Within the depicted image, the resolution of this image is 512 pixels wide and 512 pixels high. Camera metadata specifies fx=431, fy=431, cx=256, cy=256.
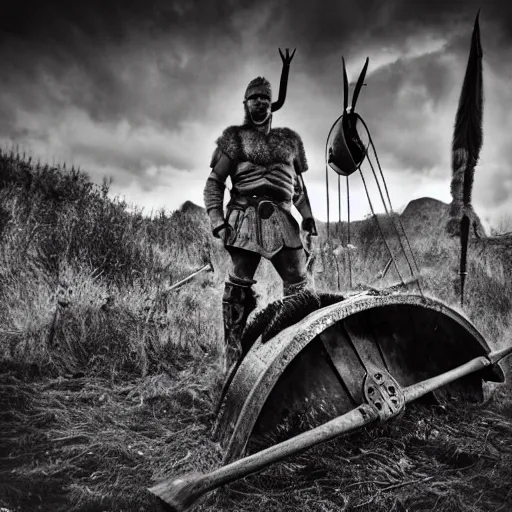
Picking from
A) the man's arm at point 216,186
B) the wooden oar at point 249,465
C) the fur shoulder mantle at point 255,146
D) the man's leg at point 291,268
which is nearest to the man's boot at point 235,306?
the man's leg at point 291,268

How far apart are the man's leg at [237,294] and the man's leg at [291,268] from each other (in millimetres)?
165

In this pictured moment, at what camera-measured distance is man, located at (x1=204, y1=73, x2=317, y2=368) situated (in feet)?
9.89

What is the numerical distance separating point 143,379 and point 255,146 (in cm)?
203

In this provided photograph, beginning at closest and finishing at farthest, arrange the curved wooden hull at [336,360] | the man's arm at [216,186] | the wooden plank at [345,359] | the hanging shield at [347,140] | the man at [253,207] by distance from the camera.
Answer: the curved wooden hull at [336,360] → the wooden plank at [345,359] → the hanging shield at [347,140] → the man at [253,207] → the man's arm at [216,186]

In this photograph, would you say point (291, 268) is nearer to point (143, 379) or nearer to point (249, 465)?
point (143, 379)

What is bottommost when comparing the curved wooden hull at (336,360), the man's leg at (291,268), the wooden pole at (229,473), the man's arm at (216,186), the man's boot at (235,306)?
the wooden pole at (229,473)

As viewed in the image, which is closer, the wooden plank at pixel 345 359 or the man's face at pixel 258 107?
the wooden plank at pixel 345 359

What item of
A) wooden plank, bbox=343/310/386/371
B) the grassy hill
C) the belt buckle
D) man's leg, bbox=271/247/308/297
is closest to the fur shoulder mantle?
the belt buckle

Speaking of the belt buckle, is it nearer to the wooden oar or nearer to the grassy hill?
the grassy hill

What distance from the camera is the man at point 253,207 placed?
3016 mm

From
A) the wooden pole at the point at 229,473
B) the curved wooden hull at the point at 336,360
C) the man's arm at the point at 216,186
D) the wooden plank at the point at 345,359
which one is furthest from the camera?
the man's arm at the point at 216,186

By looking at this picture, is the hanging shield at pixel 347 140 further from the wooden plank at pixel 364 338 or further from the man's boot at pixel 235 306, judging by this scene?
the wooden plank at pixel 364 338

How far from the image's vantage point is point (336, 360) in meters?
2.12

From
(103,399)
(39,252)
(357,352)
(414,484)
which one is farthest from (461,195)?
(39,252)
